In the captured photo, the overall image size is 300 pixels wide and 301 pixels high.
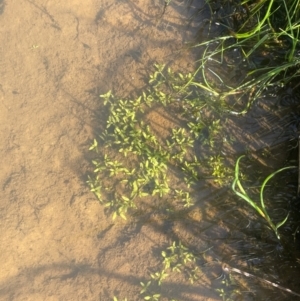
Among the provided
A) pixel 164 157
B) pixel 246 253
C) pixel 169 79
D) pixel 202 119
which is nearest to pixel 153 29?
pixel 169 79

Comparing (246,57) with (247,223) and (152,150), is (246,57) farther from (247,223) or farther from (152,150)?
(247,223)

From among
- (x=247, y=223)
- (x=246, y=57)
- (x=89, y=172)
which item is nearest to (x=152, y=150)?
(x=89, y=172)

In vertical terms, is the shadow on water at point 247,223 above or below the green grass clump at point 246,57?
below

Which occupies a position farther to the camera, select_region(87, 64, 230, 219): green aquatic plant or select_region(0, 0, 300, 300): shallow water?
select_region(87, 64, 230, 219): green aquatic plant

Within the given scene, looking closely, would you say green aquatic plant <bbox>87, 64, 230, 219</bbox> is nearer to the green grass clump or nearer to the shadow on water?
the shadow on water

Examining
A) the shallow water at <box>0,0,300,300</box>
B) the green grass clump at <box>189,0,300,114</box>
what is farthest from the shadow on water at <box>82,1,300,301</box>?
the green grass clump at <box>189,0,300,114</box>

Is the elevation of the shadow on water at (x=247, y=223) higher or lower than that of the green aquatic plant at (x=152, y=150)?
lower

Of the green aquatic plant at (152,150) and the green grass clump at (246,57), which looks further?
the green aquatic plant at (152,150)

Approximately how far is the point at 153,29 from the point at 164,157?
3.86 feet

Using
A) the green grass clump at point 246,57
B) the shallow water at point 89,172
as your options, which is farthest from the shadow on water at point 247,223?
the green grass clump at point 246,57

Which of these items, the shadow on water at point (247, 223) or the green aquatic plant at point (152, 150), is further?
the green aquatic plant at point (152, 150)

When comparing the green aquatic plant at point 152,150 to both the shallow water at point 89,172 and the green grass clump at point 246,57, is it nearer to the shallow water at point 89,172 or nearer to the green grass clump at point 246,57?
the shallow water at point 89,172

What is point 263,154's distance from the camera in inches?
135

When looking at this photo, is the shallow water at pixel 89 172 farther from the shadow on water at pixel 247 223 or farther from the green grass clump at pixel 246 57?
the green grass clump at pixel 246 57
